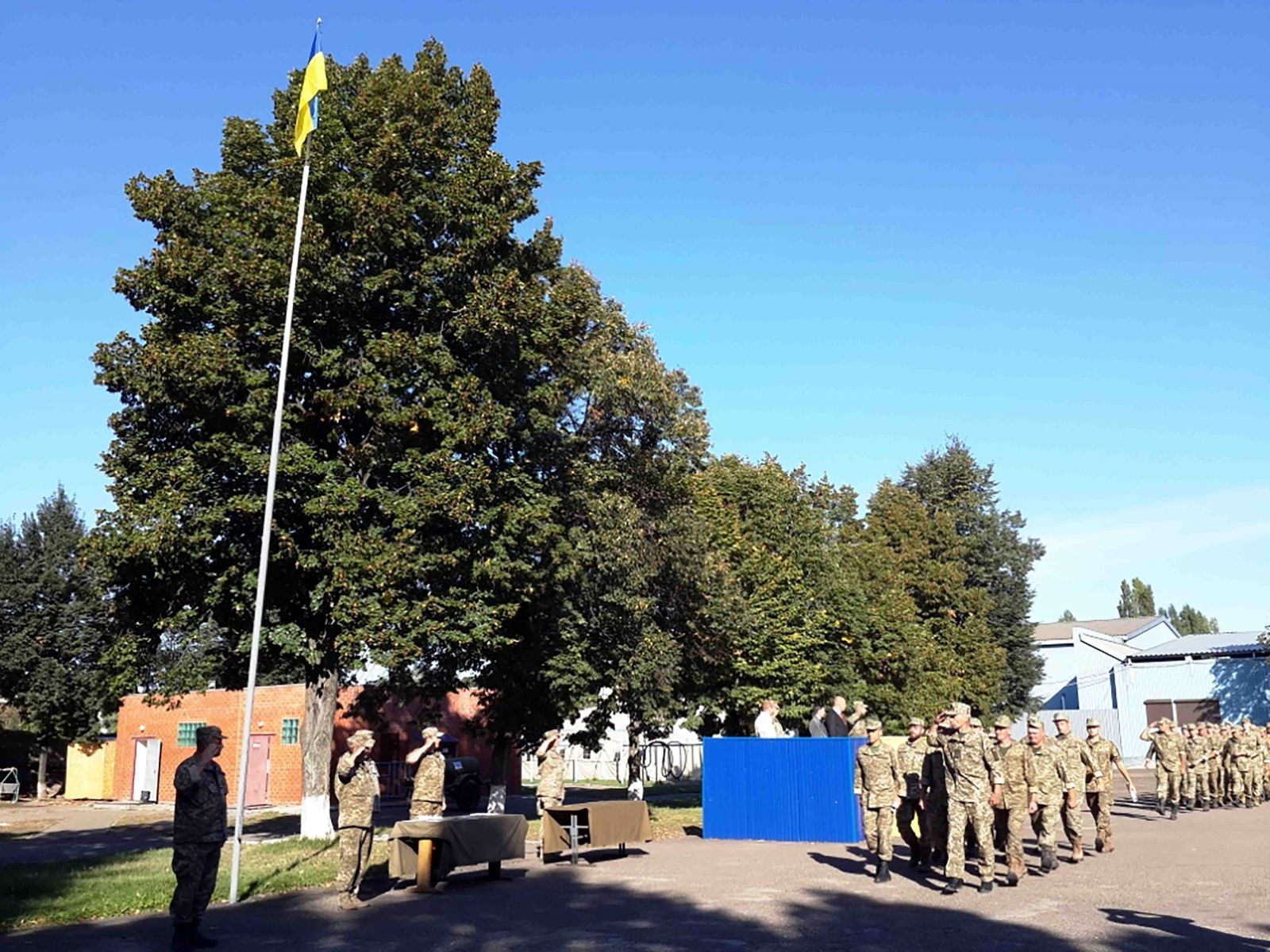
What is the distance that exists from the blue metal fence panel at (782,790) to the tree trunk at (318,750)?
7238 millimetres

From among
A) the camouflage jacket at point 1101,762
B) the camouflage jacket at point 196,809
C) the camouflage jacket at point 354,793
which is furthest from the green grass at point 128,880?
the camouflage jacket at point 1101,762

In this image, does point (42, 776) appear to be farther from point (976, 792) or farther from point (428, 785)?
point (976, 792)

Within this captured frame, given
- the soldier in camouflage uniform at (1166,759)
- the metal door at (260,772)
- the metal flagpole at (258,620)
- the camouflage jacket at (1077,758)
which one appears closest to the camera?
the metal flagpole at (258,620)

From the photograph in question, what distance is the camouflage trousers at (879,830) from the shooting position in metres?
14.5

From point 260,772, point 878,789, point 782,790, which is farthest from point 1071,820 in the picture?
point 260,772

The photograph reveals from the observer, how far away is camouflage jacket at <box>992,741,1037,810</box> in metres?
14.5

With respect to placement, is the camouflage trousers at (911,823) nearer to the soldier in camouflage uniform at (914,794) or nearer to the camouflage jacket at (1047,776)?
the soldier in camouflage uniform at (914,794)

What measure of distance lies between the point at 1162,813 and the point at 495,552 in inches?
666

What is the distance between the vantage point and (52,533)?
48.7m

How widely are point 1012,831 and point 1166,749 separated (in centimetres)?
1348

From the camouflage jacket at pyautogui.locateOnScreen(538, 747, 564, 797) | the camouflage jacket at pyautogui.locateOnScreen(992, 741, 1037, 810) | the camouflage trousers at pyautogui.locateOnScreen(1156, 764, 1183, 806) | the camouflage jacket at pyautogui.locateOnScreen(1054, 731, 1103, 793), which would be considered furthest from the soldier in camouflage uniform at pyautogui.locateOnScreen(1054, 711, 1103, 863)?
the camouflage jacket at pyautogui.locateOnScreen(538, 747, 564, 797)

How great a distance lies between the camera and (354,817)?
1300 centimetres

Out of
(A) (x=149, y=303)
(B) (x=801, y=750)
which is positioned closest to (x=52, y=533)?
(A) (x=149, y=303)

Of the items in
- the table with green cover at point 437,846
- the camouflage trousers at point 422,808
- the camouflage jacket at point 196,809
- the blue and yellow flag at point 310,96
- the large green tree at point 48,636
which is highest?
the blue and yellow flag at point 310,96
